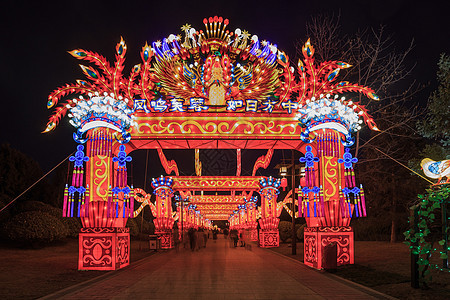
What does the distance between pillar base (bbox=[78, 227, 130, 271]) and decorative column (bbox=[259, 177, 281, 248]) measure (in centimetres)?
1884

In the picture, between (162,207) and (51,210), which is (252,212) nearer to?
(162,207)

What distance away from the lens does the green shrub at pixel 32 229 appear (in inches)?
911

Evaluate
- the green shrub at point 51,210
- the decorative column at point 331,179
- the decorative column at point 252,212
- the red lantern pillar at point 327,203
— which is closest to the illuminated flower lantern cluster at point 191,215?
the decorative column at point 252,212

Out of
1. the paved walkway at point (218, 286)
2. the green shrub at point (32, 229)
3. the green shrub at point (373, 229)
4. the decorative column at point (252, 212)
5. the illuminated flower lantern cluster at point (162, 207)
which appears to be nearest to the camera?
the paved walkway at point (218, 286)

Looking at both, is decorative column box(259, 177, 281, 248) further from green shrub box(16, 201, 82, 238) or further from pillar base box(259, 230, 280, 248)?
green shrub box(16, 201, 82, 238)

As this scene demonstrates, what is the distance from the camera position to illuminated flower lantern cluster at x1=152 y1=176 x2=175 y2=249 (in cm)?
3147

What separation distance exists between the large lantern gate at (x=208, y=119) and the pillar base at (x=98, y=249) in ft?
0.11

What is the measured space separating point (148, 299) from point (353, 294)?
4.61m

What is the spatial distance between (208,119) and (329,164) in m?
4.70

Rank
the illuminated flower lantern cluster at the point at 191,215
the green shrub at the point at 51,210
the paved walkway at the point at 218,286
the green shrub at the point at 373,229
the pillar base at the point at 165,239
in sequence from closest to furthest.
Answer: the paved walkway at the point at 218,286 < the green shrub at the point at 51,210 < the pillar base at the point at 165,239 < the green shrub at the point at 373,229 < the illuminated flower lantern cluster at the point at 191,215

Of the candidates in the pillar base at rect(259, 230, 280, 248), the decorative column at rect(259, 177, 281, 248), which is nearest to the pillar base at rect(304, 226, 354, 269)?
the decorative column at rect(259, 177, 281, 248)

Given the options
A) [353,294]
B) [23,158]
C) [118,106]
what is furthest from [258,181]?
[353,294]

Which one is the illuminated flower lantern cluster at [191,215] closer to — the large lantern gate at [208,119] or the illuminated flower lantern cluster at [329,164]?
the large lantern gate at [208,119]

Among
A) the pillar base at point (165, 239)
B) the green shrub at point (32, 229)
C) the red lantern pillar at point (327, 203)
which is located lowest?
the pillar base at point (165, 239)
